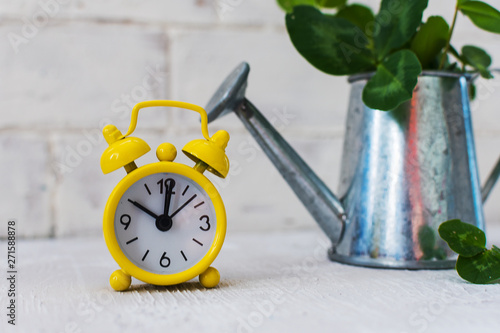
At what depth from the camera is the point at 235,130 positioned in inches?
34.7

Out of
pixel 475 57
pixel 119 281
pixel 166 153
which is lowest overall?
pixel 119 281

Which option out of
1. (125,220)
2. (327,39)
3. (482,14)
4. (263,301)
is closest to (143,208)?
(125,220)

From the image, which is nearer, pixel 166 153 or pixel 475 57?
pixel 166 153

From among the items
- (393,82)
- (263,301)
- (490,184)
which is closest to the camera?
(263,301)

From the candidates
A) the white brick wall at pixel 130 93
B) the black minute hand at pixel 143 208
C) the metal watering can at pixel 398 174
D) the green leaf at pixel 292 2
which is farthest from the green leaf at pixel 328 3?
the black minute hand at pixel 143 208

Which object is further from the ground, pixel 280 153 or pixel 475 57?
pixel 475 57

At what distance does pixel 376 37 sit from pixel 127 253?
35cm

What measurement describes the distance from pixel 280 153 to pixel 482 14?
266 mm

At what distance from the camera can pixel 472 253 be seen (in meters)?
0.48

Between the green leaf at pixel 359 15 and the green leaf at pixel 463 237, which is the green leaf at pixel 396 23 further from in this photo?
the green leaf at pixel 463 237

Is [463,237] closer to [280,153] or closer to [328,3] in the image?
[280,153]

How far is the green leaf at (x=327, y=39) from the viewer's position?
0.55m

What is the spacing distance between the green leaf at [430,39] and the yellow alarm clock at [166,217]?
0.26 metres

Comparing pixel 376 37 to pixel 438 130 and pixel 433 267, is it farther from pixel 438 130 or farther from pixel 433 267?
pixel 433 267
